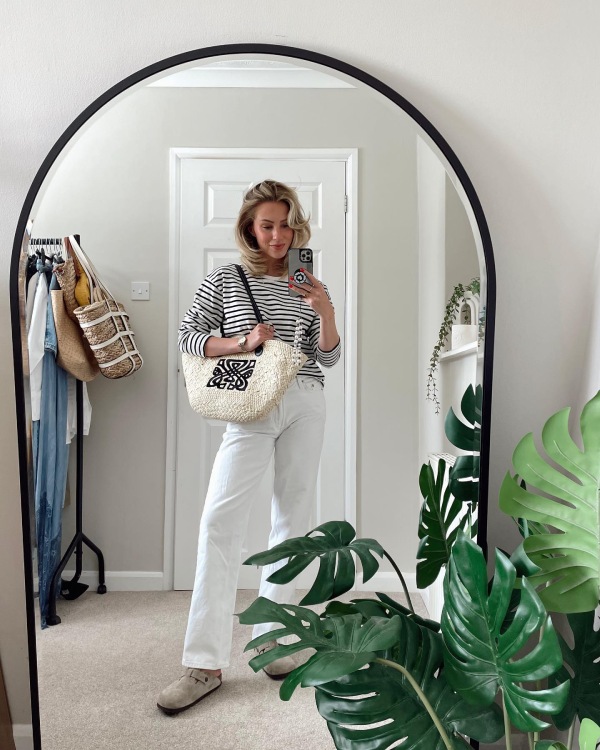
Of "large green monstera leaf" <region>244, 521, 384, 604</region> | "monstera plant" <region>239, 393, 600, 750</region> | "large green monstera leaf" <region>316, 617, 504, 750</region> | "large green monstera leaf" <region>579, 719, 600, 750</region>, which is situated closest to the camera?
"large green monstera leaf" <region>579, 719, 600, 750</region>

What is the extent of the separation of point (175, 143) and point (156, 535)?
0.78 m

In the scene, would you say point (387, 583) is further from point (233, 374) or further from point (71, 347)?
point (71, 347)

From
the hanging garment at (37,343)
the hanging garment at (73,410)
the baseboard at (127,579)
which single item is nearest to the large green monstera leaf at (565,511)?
the baseboard at (127,579)

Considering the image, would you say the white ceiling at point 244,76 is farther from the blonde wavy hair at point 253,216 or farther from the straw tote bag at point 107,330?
the straw tote bag at point 107,330

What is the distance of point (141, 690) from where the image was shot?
1.31 meters

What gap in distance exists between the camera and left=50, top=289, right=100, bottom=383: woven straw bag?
132 centimetres

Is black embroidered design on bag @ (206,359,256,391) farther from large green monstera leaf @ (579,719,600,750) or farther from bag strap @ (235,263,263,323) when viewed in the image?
large green monstera leaf @ (579,719,600,750)

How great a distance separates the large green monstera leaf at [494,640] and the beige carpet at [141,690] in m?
0.40

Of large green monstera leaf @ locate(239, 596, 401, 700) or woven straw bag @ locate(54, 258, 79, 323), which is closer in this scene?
large green monstera leaf @ locate(239, 596, 401, 700)

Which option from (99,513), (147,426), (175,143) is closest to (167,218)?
(175,143)

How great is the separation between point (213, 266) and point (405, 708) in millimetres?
845

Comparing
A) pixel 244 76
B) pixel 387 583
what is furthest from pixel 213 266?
pixel 387 583

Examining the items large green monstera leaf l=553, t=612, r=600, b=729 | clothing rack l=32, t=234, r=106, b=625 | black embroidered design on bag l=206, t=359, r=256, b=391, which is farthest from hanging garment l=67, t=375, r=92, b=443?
large green monstera leaf l=553, t=612, r=600, b=729

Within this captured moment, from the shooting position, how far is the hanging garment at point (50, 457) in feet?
4.31
